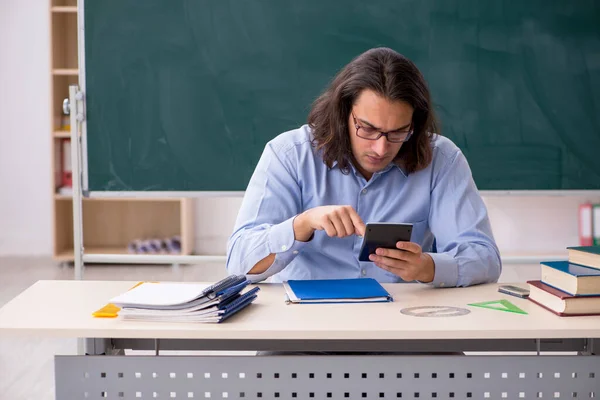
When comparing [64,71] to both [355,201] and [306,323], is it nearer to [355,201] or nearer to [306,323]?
[355,201]

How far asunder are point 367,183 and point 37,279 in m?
3.49

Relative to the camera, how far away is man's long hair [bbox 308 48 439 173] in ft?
6.44

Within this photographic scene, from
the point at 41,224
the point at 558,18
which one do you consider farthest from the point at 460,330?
the point at 41,224

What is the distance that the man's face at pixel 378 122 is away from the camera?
6.33ft

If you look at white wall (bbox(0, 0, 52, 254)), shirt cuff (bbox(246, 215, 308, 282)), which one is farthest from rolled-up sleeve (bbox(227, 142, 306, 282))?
white wall (bbox(0, 0, 52, 254))

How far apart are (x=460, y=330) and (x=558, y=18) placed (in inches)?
83.6

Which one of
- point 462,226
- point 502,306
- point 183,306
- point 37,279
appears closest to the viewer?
point 183,306

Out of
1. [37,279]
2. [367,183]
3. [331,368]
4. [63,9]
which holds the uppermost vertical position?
[63,9]

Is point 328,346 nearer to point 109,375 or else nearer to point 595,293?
point 109,375

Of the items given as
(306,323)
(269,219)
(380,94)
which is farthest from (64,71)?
(306,323)

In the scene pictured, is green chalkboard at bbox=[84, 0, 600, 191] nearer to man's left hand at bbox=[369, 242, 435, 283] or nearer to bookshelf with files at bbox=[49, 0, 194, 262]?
man's left hand at bbox=[369, 242, 435, 283]

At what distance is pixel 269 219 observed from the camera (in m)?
2.03

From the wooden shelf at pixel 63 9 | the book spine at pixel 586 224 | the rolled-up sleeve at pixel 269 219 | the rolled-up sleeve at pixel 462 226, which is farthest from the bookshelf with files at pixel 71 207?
the rolled-up sleeve at pixel 462 226

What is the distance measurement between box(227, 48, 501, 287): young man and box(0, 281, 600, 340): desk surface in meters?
0.29
